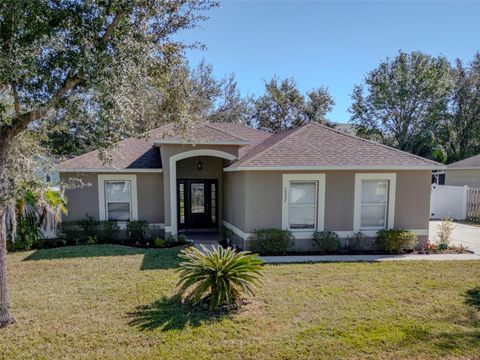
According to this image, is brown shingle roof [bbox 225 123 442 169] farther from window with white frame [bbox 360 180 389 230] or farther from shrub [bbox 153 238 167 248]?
shrub [bbox 153 238 167 248]

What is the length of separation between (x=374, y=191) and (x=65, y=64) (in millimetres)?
9643

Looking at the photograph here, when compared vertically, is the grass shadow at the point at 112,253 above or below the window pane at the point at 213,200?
below

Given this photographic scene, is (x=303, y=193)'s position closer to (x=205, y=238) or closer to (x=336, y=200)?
(x=336, y=200)

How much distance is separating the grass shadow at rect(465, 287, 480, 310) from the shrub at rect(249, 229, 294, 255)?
190 inches

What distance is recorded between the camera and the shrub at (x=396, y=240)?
10.2 meters

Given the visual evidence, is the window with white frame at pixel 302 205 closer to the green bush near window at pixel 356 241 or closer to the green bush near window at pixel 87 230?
the green bush near window at pixel 356 241

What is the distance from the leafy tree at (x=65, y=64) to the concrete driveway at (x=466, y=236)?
1182 cm

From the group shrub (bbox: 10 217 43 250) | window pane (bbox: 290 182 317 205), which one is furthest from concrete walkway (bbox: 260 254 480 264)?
shrub (bbox: 10 217 43 250)

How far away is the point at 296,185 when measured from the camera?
10.5 m

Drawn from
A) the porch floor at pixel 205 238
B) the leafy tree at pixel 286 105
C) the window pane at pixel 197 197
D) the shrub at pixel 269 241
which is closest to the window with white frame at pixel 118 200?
the porch floor at pixel 205 238

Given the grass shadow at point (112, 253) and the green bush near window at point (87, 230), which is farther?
the green bush near window at point (87, 230)

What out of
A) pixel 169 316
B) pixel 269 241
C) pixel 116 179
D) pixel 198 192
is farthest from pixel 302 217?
pixel 116 179

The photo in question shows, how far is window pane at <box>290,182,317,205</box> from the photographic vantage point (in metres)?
10.5

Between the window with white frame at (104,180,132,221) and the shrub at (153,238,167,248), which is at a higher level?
the window with white frame at (104,180,132,221)
